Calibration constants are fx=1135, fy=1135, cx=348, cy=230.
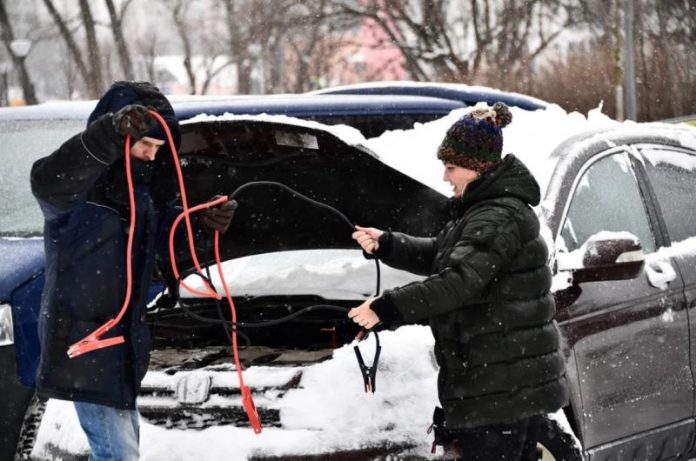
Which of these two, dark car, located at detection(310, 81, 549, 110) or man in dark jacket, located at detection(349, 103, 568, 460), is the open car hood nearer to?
man in dark jacket, located at detection(349, 103, 568, 460)

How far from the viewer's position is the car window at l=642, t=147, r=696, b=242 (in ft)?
15.8

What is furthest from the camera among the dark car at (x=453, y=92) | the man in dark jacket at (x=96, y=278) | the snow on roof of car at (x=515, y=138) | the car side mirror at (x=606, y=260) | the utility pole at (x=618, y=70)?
the utility pole at (x=618, y=70)

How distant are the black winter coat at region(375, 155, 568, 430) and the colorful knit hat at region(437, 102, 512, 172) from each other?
0.05 m

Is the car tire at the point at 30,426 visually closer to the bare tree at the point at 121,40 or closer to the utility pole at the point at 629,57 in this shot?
the utility pole at the point at 629,57

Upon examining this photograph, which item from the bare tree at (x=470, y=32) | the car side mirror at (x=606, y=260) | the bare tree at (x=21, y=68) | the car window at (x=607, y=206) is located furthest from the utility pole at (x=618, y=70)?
the car side mirror at (x=606, y=260)

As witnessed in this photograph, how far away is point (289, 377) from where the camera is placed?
3.67 metres

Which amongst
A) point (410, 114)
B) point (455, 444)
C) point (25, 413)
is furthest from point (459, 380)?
point (410, 114)

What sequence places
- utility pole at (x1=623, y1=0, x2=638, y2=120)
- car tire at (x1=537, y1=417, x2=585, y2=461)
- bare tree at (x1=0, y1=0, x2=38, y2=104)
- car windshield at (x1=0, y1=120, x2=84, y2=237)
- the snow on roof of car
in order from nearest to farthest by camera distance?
1. car tire at (x1=537, y1=417, x2=585, y2=461)
2. the snow on roof of car
3. car windshield at (x1=0, y1=120, x2=84, y2=237)
4. utility pole at (x1=623, y1=0, x2=638, y2=120)
5. bare tree at (x1=0, y1=0, x2=38, y2=104)

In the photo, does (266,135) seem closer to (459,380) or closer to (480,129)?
(480,129)

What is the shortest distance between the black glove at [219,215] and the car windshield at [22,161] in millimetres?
1677

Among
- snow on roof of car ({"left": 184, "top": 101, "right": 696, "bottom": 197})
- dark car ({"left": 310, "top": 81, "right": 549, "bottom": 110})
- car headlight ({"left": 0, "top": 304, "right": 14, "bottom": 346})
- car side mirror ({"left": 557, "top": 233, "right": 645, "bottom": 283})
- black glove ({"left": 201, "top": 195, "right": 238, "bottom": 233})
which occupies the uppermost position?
dark car ({"left": 310, "top": 81, "right": 549, "bottom": 110})

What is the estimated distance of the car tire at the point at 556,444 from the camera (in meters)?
3.64

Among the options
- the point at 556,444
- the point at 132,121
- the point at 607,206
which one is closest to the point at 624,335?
the point at 607,206

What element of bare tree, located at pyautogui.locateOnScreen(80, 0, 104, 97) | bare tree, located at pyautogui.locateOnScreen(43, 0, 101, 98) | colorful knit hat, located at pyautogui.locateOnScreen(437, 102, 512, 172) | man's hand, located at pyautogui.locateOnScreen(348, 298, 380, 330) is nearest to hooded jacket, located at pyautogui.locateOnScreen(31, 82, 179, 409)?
man's hand, located at pyautogui.locateOnScreen(348, 298, 380, 330)
